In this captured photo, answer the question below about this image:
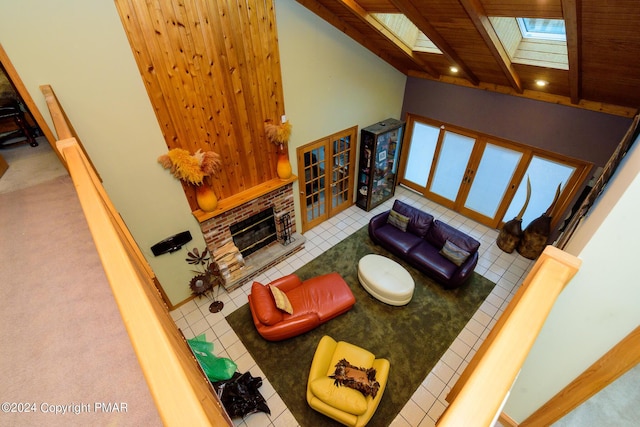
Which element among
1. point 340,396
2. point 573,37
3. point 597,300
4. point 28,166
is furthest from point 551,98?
point 28,166

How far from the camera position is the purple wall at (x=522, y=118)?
3.96 metres

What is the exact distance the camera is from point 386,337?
3.79 m

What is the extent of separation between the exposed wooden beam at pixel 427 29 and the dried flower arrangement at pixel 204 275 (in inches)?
152

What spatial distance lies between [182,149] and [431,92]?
4.77 meters

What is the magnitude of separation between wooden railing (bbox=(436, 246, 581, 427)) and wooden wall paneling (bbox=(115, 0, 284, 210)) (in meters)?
3.55

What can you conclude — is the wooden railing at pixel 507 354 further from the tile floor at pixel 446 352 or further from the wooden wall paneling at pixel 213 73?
the wooden wall paneling at pixel 213 73

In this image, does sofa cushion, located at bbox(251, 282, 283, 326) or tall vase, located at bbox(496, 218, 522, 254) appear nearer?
sofa cushion, located at bbox(251, 282, 283, 326)

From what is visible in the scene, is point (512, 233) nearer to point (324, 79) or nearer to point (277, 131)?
point (324, 79)

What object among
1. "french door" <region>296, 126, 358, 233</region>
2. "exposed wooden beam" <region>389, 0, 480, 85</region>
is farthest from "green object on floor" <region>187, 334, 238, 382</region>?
"exposed wooden beam" <region>389, 0, 480, 85</region>

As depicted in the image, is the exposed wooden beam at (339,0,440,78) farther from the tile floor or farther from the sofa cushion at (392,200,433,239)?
the tile floor

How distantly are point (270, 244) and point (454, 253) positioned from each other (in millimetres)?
3128

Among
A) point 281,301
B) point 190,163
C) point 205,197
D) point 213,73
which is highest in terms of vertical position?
point 213,73

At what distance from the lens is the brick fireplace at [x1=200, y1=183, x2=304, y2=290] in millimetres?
4090

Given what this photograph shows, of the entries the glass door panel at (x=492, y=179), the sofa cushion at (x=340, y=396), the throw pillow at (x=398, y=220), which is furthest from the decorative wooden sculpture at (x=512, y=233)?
the sofa cushion at (x=340, y=396)
